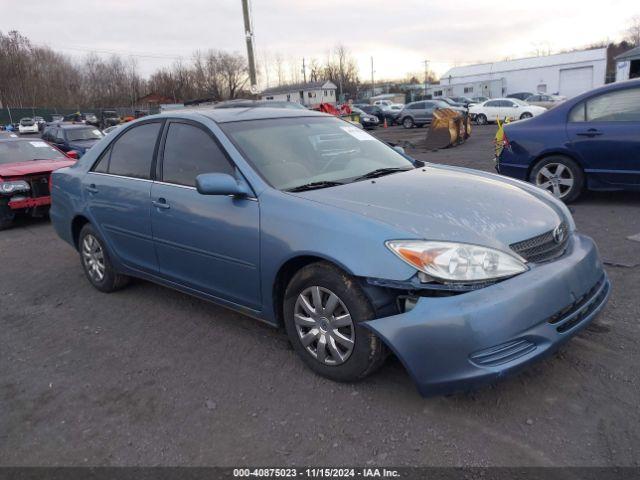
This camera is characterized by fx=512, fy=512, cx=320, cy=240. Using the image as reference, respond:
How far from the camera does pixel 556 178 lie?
683cm

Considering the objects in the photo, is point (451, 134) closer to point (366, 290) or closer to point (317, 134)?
point (317, 134)

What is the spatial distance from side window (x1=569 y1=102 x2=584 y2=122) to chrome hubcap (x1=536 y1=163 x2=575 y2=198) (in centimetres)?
60

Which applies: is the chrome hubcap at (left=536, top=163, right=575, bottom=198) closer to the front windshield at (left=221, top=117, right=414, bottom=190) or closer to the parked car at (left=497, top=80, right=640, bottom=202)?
the parked car at (left=497, top=80, right=640, bottom=202)

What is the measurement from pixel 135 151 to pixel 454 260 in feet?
9.69

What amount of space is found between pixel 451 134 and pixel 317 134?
12799 mm

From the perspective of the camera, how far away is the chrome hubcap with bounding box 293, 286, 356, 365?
9.34 ft

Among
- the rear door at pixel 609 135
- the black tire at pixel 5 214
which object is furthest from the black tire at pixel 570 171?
the black tire at pixel 5 214

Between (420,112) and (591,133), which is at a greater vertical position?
(591,133)

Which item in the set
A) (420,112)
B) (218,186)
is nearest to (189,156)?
(218,186)

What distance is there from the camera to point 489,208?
2.98 metres

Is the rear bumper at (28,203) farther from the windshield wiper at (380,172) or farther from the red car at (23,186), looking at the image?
the windshield wiper at (380,172)

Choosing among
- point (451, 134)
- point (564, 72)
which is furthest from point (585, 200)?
point (564, 72)

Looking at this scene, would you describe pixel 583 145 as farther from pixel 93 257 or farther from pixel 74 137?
→ pixel 74 137

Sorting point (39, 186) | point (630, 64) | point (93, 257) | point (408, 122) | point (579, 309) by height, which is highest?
point (630, 64)
